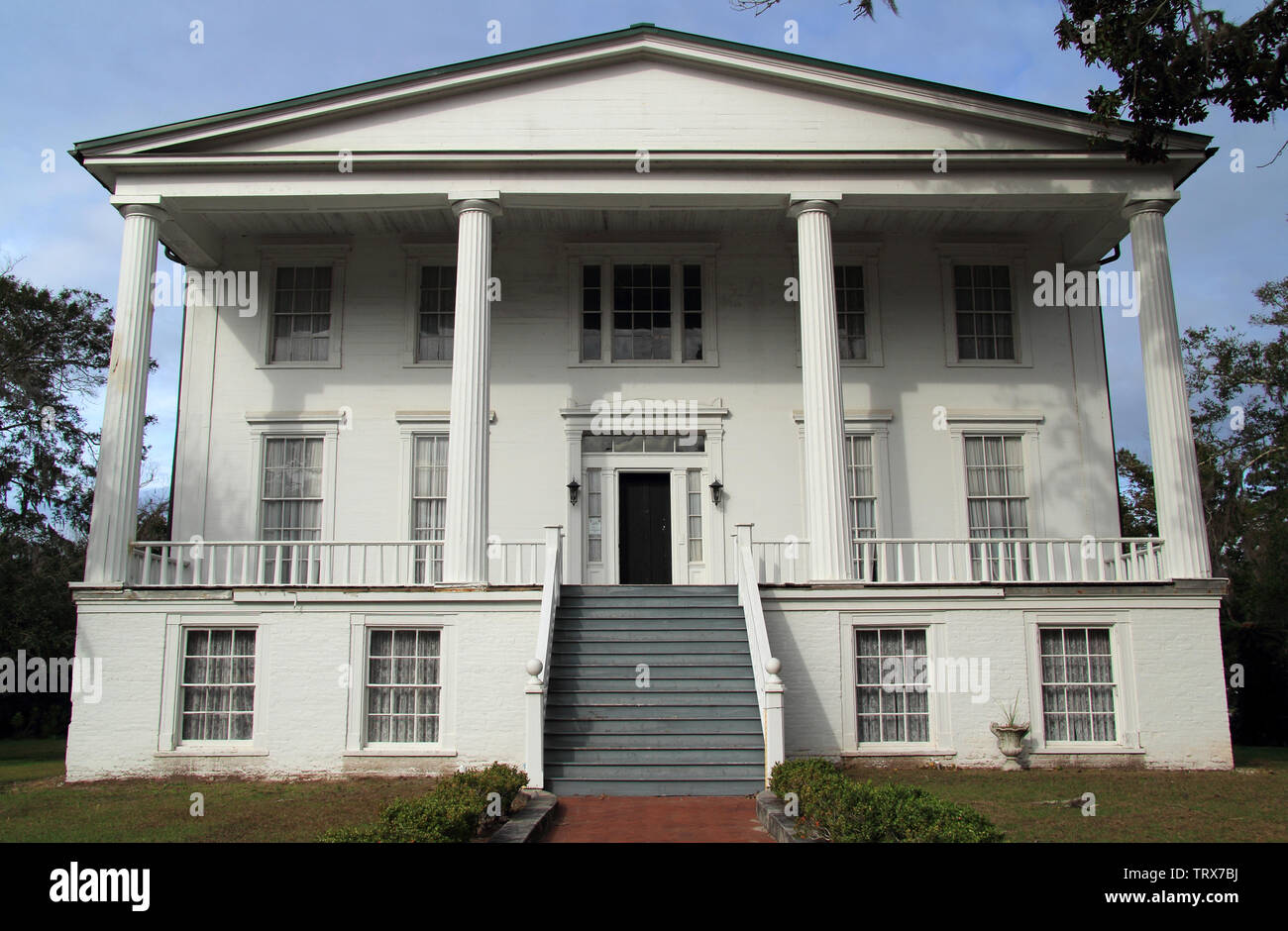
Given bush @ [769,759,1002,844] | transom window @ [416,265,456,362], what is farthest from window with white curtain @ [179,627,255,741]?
bush @ [769,759,1002,844]

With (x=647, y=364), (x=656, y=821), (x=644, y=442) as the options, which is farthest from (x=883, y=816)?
(x=647, y=364)

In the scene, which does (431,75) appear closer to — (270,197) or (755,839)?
(270,197)

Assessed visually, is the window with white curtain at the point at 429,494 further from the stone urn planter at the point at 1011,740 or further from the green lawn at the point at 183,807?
the stone urn planter at the point at 1011,740

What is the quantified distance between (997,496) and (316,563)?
11.9m

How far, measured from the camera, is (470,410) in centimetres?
1583

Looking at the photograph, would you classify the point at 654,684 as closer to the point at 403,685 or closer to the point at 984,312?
the point at 403,685

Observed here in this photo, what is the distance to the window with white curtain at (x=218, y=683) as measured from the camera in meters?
15.2

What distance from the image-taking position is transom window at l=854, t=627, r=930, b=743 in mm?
15023

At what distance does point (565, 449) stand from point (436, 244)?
4440mm

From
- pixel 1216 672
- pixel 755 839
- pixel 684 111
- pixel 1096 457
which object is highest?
pixel 684 111

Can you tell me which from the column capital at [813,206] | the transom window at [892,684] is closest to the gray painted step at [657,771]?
the transom window at [892,684]

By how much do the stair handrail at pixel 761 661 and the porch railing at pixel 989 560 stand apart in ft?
2.74

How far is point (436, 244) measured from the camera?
19.3 metres
